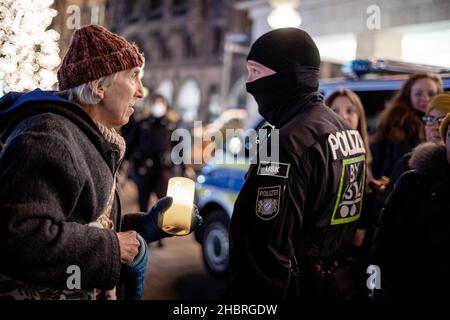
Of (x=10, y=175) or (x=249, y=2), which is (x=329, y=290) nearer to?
(x=10, y=175)

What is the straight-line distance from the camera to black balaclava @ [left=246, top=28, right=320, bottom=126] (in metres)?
2.13

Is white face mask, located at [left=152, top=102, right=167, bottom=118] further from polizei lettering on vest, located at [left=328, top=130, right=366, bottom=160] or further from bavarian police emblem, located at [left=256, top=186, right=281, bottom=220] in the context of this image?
bavarian police emblem, located at [left=256, top=186, right=281, bottom=220]

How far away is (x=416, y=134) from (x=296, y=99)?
85.4 inches

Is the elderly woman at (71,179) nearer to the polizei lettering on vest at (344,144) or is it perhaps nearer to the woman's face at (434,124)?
the polizei lettering on vest at (344,144)

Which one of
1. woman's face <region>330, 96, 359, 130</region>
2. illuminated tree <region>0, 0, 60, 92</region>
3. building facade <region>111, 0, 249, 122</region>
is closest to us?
illuminated tree <region>0, 0, 60, 92</region>

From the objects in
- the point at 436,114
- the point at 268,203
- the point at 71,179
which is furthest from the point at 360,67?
the point at 71,179

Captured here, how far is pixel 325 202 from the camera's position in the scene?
6.81ft

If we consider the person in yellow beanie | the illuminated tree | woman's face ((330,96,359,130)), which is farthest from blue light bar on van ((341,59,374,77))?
the illuminated tree

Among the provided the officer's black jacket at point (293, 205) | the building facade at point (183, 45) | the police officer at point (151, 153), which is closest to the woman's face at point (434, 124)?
the officer's black jacket at point (293, 205)

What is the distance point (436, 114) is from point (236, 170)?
2.28 meters

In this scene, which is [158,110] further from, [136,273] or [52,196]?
[52,196]

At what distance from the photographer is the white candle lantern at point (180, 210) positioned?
6.11 feet

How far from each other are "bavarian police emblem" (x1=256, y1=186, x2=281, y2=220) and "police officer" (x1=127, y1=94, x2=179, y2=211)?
4334 millimetres

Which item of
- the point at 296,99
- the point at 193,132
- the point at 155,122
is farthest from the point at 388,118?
the point at 193,132
